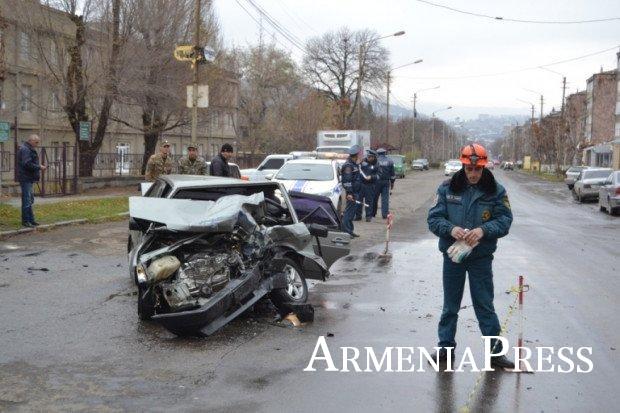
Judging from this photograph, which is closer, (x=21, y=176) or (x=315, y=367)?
(x=315, y=367)

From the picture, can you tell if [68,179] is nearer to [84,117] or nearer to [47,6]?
[84,117]

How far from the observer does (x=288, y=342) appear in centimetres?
687

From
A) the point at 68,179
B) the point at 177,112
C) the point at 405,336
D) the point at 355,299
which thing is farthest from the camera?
the point at 177,112

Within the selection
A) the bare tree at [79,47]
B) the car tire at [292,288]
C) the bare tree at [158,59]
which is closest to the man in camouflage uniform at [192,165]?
the car tire at [292,288]

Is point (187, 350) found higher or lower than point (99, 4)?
lower

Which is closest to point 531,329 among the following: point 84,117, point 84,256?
point 84,256

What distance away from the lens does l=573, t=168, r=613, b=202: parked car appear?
31172mm

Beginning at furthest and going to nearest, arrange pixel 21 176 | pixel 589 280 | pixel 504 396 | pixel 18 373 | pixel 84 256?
pixel 21 176
pixel 84 256
pixel 589 280
pixel 18 373
pixel 504 396

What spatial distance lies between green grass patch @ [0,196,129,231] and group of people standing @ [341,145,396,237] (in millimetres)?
6216

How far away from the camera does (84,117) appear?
27391 mm

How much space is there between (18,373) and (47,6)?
2289 cm

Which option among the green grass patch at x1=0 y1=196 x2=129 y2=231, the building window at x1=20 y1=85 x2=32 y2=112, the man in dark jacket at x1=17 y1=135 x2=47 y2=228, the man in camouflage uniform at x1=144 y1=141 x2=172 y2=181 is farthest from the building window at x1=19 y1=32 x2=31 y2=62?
the man in camouflage uniform at x1=144 y1=141 x2=172 y2=181

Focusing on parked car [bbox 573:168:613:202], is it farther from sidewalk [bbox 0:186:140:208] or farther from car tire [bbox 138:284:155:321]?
car tire [bbox 138:284:155:321]

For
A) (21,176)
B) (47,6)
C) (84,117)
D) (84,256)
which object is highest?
(47,6)
